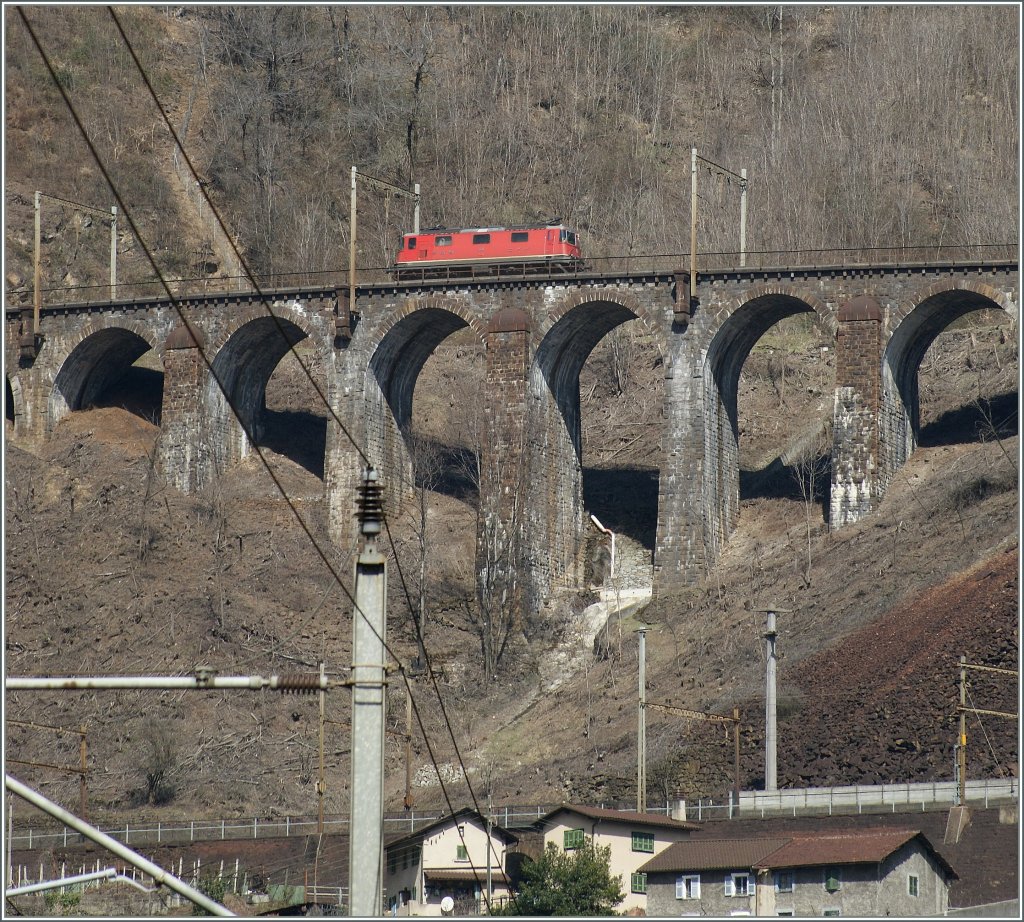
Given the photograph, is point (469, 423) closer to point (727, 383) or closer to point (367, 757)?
point (727, 383)

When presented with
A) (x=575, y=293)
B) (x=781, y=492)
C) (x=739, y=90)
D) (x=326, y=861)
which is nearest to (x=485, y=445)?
(x=575, y=293)

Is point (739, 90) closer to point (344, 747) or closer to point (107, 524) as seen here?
point (107, 524)

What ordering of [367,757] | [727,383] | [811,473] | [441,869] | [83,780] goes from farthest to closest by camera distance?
1. [811,473]
2. [727,383]
3. [83,780]
4. [441,869]
5. [367,757]

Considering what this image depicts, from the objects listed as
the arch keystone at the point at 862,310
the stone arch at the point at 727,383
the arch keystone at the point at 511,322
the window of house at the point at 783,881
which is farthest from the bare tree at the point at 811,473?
the window of house at the point at 783,881

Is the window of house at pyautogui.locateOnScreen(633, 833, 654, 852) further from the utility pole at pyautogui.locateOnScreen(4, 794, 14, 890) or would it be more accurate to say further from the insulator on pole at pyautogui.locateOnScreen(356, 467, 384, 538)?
the insulator on pole at pyautogui.locateOnScreen(356, 467, 384, 538)

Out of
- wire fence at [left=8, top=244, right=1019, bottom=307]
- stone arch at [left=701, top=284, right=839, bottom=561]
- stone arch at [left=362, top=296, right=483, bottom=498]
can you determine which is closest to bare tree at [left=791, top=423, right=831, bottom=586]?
stone arch at [left=701, top=284, right=839, bottom=561]

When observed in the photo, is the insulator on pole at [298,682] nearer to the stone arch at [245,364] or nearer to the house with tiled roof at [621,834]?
the house with tiled roof at [621,834]

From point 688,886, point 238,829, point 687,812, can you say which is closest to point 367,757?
point 688,886
